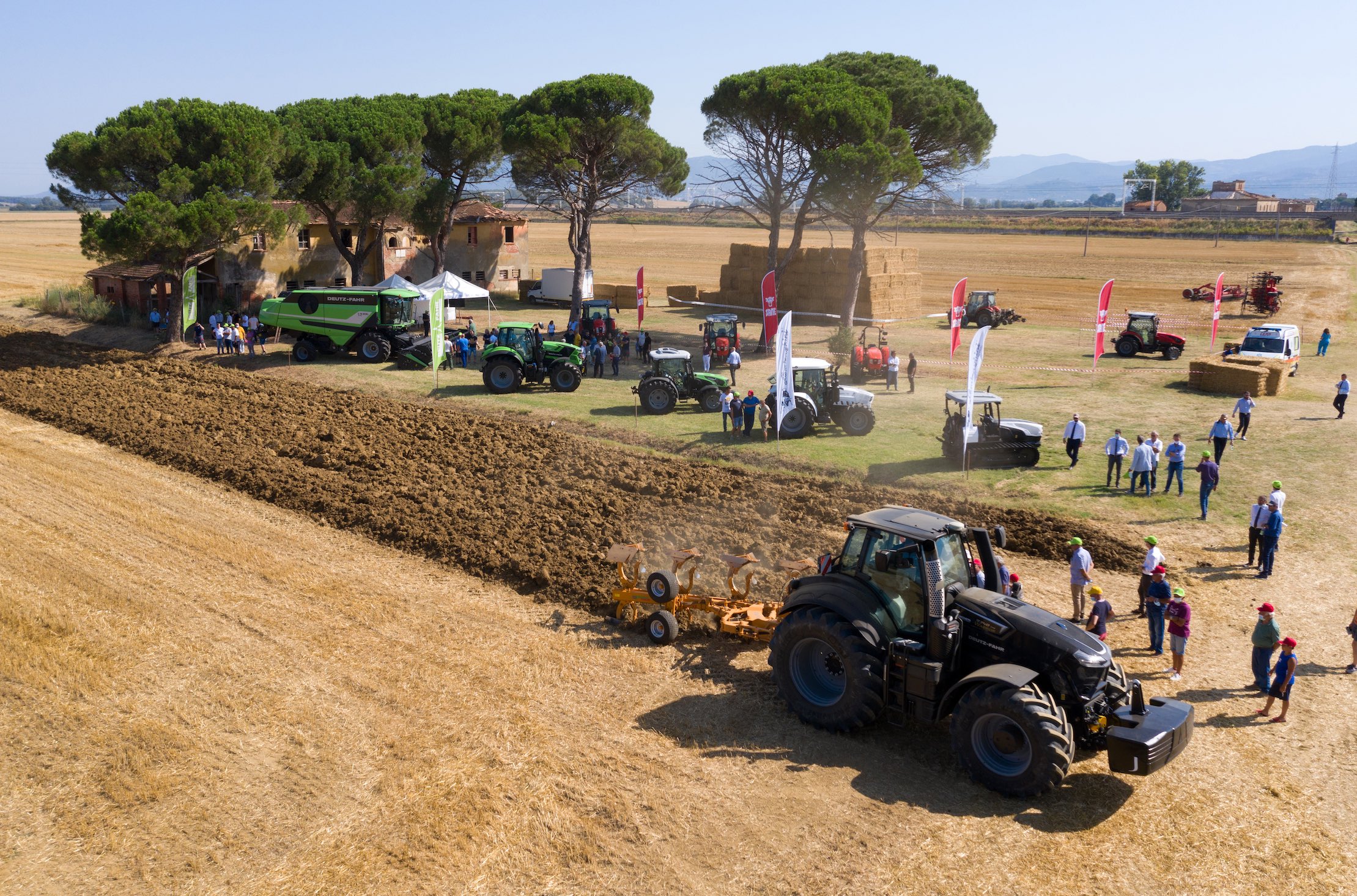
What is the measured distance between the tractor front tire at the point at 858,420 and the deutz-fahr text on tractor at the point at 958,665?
10031 millimetres

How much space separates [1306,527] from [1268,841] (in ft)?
28.5

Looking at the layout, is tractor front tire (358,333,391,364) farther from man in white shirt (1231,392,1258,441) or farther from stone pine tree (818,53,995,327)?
man in white shirt (1231,392,1258,441)

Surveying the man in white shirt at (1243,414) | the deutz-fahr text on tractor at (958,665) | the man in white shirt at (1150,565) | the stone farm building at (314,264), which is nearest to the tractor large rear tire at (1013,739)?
the deutz-fahr text on tractor at (958,665)

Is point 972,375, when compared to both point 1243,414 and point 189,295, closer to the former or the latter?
point 1243,414

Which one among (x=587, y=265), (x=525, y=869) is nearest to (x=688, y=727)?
(x=525, y=869)

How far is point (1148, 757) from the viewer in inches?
275

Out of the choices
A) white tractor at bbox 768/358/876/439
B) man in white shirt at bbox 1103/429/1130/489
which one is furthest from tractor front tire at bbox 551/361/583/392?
man in white shirt at bbox 1103/429/1130/489

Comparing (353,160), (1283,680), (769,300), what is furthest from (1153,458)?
(353,160)

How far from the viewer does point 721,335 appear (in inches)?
1025

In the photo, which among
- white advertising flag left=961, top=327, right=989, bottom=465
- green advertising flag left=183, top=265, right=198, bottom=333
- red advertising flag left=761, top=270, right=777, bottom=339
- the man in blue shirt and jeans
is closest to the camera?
the man in blue shirt and jeans

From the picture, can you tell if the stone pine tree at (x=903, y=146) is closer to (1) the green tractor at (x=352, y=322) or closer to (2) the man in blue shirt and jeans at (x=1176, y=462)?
(1) the green tractor at (x=352, y=322)

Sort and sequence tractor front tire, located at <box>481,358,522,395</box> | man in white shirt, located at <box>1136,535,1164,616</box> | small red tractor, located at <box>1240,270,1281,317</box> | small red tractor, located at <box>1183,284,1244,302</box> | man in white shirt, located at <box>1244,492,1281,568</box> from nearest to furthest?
man in white shirt, located at <box>1136,535,1164,616</box>
man in white shirt, located at <box>1244,492,1281,568</box>
tractor front tire, located at <box>481,358,522,395</box>
small red tractor, located at <box>1240,270,1281,317</box>
small red tractor, located at <box>1183,284,1244,302</box>

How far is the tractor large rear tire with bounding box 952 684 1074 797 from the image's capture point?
7.04 meters

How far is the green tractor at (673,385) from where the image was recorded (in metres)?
21.0
